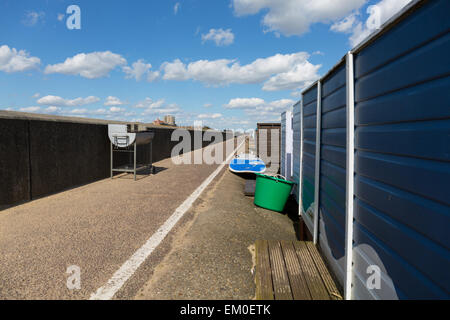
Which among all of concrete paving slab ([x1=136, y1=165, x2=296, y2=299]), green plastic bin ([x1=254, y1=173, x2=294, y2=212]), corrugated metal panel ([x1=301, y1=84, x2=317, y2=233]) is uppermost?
corrugated metal panel ([x1=301, y1=84, x2=317, y2=233])

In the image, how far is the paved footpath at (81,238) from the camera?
9.75 feet

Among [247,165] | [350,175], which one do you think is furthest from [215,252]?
[247,165]

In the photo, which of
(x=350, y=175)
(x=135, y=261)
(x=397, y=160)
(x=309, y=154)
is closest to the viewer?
(x=397, y=160)

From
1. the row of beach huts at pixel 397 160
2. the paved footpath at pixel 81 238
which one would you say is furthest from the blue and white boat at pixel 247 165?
the row of beach huts at pixel 397 160

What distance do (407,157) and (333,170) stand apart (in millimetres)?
1488

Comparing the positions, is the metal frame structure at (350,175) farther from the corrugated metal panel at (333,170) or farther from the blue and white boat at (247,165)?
the blue and white boat at (247,165)

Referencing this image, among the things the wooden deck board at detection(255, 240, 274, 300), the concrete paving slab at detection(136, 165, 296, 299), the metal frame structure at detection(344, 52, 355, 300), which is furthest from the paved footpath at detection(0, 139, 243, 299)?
the metal frame structure at detection(344, 52, 355, 300)

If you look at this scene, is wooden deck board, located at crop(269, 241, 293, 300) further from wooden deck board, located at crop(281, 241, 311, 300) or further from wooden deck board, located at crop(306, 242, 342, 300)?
wooden deck board, located at crop(306, 242, 342, 300)

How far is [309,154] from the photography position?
4.60m

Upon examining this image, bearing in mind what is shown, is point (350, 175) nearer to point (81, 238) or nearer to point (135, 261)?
point (135, 261)

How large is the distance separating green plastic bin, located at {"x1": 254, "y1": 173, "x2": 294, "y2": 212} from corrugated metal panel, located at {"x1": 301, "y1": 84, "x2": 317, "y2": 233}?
943mm

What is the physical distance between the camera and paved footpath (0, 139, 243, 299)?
2.97 metres

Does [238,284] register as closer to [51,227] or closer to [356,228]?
[356,228]

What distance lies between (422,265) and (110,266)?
3.12m
